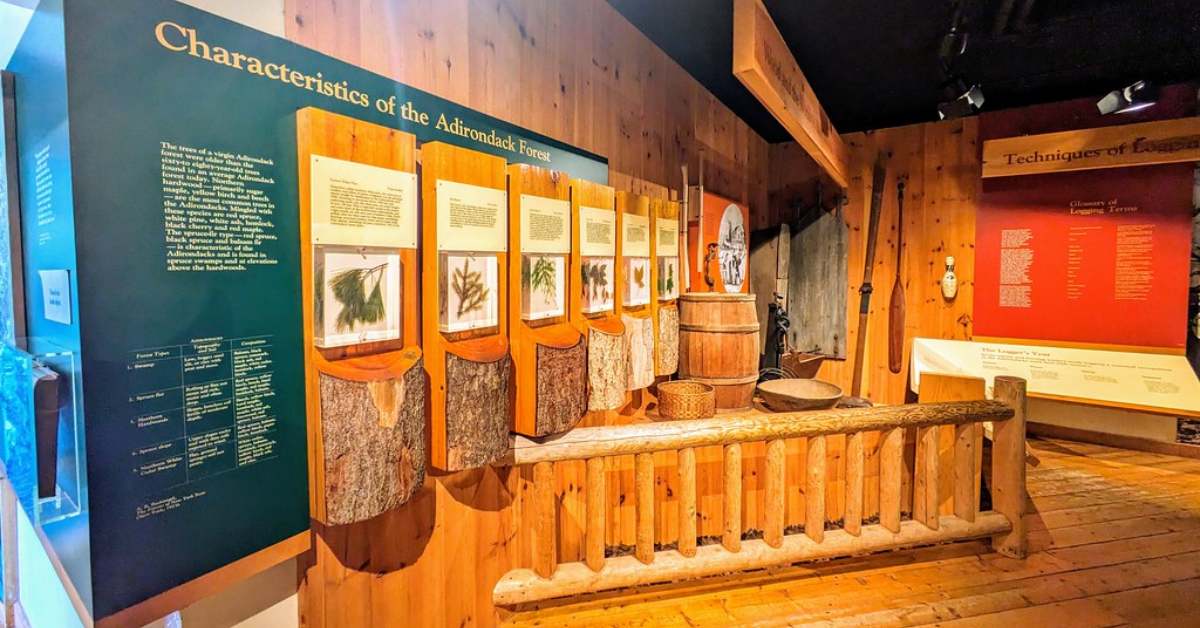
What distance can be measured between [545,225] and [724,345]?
119 cm

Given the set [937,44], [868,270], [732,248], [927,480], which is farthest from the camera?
[868,270]

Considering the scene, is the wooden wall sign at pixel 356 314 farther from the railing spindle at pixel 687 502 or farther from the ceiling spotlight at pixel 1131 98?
the ceiling spotlight at pixel 1131 98

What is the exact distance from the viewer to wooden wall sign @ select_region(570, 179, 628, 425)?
1.91 meters

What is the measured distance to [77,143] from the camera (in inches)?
33.7

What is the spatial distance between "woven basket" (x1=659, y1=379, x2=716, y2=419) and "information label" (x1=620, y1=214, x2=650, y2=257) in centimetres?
63

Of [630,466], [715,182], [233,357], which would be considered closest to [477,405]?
[233,357]

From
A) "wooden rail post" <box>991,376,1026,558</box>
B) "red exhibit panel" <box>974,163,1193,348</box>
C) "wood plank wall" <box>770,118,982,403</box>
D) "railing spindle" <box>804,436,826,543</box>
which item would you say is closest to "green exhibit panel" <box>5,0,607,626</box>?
"railing spindle" <box>804,436,826,543</box>

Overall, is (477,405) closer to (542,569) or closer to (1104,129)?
(542,569)

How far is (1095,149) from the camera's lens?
138 inches

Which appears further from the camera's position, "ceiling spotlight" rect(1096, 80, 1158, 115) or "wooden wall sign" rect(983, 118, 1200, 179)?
"wooden wall sign" rect(983, 118, 1200, 179)

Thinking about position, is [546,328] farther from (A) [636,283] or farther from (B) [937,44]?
(B) [937,44]

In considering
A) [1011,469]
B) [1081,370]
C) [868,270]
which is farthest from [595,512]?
[1081,370]

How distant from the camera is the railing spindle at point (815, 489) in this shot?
1.99 m

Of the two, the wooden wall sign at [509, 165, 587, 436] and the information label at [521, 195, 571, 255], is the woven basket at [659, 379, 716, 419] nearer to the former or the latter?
the wooden wall sign at [509, 165, 587, 436]
